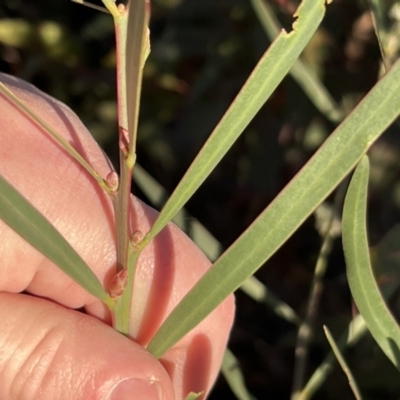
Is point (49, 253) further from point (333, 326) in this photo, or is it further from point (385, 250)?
point (333, 326)

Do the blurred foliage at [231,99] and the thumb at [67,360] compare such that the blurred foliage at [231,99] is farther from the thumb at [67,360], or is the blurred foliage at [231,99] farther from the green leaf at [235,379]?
the thumb at [67,360]

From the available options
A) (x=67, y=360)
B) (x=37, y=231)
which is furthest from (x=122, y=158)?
(x=67, y=360)

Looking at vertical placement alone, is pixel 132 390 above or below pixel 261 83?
below

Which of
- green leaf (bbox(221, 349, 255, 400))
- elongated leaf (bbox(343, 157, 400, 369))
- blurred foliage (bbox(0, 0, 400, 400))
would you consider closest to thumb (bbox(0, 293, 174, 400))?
green leaf (bbox(221, 349, 255, 400))

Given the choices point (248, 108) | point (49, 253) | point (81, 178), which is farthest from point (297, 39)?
point (81, 178)

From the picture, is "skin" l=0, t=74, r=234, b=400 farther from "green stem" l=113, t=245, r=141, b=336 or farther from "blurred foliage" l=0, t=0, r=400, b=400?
"blurred foliage" l=0, t=0, r=400, b=400

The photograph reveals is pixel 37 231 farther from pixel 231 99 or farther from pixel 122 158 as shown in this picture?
pixel 231 99

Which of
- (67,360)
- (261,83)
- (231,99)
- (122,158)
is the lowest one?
(67,360)
